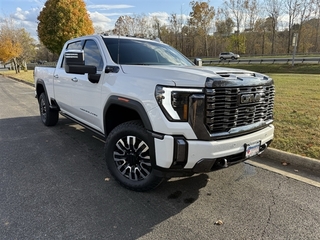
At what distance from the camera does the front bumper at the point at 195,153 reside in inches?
→ 102

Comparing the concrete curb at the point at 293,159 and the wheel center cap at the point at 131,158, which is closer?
the wheel center cap at the point at 131,158

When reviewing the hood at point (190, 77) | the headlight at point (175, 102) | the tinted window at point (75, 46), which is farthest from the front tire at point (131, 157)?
the tinted window at point (75, 46)

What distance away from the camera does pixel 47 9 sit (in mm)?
21344

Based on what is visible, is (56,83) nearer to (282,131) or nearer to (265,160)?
(265,160)

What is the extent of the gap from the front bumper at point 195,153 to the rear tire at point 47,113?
14.2ft

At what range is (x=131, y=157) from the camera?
3.19 m

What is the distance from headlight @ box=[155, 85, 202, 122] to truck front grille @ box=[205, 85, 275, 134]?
212mm

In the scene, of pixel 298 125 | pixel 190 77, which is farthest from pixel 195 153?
pixel 298 125

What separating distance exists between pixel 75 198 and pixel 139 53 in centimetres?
229

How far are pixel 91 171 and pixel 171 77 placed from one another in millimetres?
2049

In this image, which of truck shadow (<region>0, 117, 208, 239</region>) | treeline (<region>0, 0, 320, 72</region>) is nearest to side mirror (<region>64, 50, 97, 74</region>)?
truck shadow (<region>0, 117, 208, 239</region>)

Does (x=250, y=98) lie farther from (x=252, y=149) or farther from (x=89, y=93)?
(x=89, y=93)

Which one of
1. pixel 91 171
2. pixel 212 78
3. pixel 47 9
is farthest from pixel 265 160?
pixel 47 9

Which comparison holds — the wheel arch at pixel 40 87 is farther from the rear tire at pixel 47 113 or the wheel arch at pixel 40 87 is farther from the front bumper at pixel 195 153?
the front bumper at pixel 195 153
